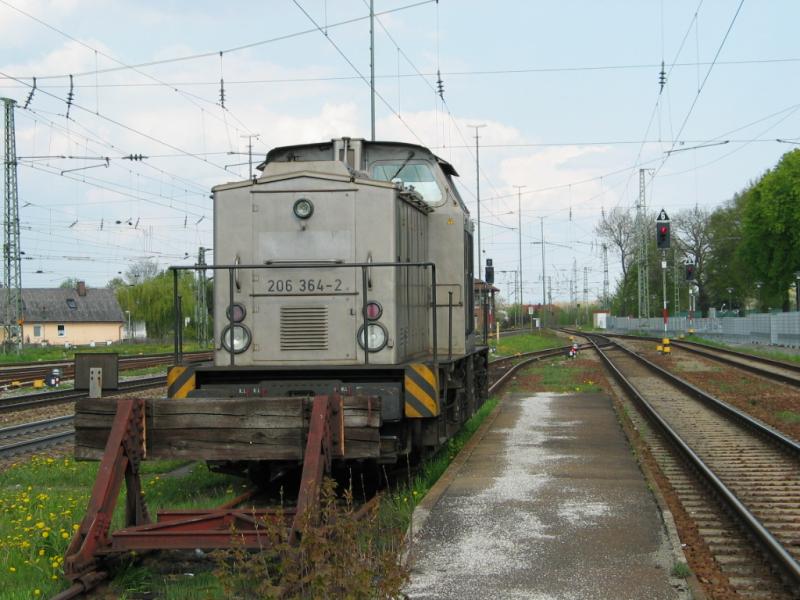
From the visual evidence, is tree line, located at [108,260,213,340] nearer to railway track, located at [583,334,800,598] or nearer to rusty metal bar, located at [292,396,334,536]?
railway track, located at [583,334,800,598]

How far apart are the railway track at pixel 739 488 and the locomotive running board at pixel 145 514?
2.69 m

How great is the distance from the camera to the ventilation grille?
8.00m

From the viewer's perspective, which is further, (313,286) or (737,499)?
(313,286)

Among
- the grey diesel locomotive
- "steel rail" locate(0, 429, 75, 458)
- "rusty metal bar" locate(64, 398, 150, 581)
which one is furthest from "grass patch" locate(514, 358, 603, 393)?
"rusty metal bar" locate(64, 398, 150, 581)

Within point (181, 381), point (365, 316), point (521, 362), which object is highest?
point (365, 316)

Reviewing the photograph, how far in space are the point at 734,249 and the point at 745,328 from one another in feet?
105

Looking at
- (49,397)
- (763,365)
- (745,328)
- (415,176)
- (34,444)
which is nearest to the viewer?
(415,176)

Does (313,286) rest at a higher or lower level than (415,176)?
lower

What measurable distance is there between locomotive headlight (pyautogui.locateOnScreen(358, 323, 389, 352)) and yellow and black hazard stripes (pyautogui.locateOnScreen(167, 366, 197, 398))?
1.48 meters

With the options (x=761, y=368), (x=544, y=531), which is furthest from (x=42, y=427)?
(x=761, y=368)

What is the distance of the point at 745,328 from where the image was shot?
4928 centimetres

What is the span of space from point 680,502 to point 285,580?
504 centimetres

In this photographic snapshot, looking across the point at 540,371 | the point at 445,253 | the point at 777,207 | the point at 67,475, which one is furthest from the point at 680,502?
the point at 777,207

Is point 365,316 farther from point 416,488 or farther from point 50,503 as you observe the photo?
point 50,503
